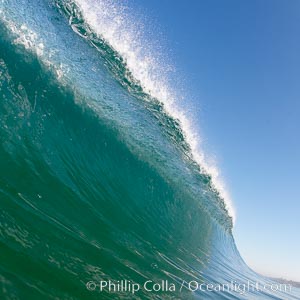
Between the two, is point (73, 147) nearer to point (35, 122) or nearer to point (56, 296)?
point (35, 122)

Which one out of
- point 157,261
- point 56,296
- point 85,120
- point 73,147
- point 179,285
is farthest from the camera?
point 85,120

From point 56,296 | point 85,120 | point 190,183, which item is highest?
point 190,183

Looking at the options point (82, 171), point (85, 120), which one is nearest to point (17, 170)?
point (82, 171)

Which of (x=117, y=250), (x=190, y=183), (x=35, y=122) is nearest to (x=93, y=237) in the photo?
(x=117, y=250)

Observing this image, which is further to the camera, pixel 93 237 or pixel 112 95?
pixel 112 95

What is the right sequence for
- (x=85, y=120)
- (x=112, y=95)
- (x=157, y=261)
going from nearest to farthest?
(x=157, y=261)
(x=85, y=120)
(x=112, y=95)

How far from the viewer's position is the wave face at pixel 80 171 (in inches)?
142

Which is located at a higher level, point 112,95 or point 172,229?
point 112,95

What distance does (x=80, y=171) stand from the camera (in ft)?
19.9

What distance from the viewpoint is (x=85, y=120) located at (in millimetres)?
7359

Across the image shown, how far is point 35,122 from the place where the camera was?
18.1ft

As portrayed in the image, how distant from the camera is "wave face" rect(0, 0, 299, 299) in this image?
142 inches

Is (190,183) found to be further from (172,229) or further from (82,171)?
(82,171)

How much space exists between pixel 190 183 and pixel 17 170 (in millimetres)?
9765
